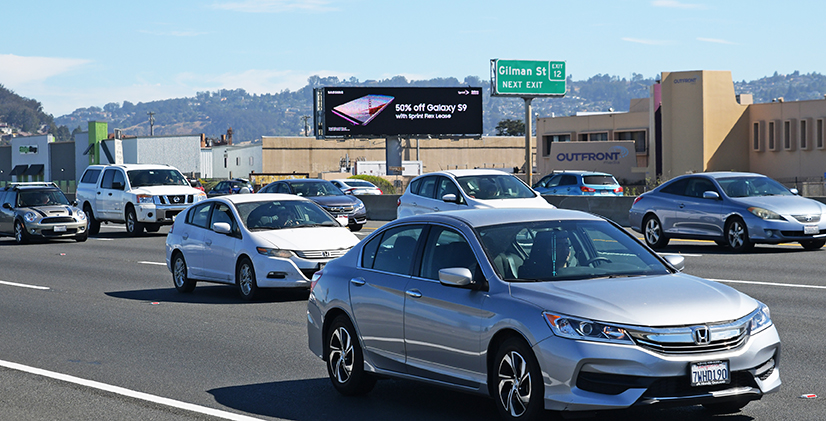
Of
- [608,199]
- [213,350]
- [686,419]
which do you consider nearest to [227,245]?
[213,350]

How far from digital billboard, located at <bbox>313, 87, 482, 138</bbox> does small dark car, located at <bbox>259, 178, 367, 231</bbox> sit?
36.5m

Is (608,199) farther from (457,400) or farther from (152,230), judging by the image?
(457,400)

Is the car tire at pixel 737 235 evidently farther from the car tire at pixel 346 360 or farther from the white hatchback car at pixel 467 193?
the car tire at pixel 346 360

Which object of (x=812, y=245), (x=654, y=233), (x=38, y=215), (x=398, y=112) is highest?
(x=398, y=112)

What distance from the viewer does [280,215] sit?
592 inches

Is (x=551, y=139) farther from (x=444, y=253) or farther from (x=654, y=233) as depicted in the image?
(x=444, y=253)

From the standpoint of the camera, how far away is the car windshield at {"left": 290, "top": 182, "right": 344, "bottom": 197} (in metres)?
28.9

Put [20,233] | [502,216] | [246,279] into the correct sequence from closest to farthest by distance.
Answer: [502,216], [246,279], [20,233]

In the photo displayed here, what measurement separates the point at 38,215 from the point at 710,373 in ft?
81.8

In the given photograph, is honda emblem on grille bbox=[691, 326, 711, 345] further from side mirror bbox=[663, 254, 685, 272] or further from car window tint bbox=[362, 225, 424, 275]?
car window tint bbox=[362, 225, 424, 275]

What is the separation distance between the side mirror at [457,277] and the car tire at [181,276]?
9.50 metres

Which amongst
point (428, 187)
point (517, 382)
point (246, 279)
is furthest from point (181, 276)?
point (517, 382)

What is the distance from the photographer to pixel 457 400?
7.72 m

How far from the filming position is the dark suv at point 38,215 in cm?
2764
